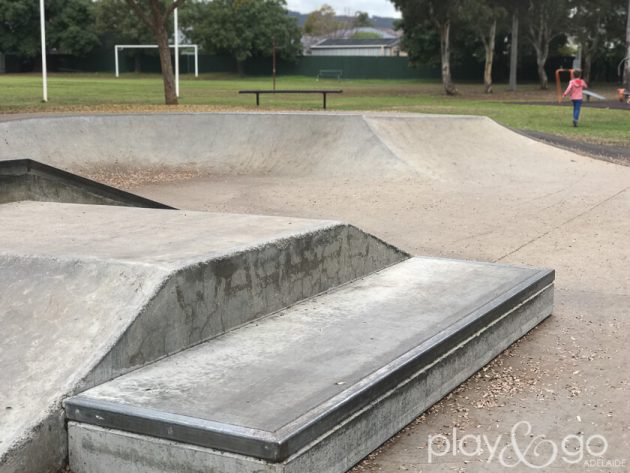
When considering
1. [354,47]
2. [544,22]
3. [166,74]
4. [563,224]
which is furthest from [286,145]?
[354,47]

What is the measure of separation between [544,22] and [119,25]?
125ft

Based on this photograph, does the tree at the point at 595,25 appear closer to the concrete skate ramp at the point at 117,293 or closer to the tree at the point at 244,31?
the tree at the point at 244,31

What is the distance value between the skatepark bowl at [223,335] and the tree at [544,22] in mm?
42104

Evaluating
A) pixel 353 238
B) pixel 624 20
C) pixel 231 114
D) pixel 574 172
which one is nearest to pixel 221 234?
pixel 353 238

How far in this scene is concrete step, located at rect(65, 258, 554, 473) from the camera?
3.12 m

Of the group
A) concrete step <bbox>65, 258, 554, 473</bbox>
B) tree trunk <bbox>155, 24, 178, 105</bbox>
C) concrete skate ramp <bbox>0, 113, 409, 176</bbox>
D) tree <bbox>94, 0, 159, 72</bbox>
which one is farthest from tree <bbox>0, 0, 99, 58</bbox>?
concrete step <bbox>65, 258, 554, 473</bbox>

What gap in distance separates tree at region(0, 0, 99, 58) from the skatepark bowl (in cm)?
6558

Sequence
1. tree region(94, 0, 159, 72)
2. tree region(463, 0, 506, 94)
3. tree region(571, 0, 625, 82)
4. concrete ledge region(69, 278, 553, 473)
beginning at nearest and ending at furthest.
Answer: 1. concrete ledge region(69, 278, 553, 473)
2. tree region(463, 0, 506, 94)
3. tree region(571, 0, 625, 82)
4. tree region(94, 0, 159, 72)

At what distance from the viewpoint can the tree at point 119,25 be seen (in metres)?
70.1

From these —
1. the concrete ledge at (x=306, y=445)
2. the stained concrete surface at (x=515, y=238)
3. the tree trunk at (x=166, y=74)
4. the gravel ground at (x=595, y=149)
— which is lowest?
the stained concrete surface at (x=515, y=238)

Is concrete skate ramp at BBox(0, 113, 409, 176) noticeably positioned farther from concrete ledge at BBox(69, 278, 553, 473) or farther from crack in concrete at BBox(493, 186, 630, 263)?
concrete ledge at BBox(69, 278, 553, 473)

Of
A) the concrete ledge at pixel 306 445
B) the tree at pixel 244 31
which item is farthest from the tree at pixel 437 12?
the concrete ledge at pixel 306 445

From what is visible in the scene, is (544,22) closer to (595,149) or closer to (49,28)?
(595,149)

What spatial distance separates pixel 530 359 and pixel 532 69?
55.6 metres
